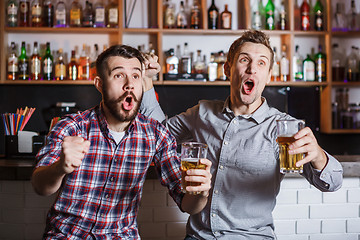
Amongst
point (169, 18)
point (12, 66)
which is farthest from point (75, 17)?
point (169, 18)

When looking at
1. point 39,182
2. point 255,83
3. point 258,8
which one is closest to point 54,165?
point 39,182

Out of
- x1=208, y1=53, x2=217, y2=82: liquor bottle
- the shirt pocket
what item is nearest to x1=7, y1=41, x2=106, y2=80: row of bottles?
x1=208, y1=53, x2=217, y2=82: liquor bottle

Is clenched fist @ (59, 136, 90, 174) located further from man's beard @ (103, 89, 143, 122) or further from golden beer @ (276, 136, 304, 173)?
golden beer @ (276, 136, 304, 173)

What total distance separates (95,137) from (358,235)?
4.45ft

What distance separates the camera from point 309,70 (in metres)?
3.71

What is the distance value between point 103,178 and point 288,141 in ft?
2.09

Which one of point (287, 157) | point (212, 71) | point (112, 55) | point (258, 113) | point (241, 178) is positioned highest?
point (212, 71)

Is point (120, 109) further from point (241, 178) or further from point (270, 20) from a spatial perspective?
point (270, 20)

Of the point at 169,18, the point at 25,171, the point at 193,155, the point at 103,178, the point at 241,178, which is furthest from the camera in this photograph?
the point at 169,18

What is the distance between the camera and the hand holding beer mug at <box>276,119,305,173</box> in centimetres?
132

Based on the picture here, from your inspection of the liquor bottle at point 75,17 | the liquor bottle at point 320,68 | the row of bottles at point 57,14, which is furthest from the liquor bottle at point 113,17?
the liquor bottle at point 320,68

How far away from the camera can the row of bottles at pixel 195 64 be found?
3619 millimetres

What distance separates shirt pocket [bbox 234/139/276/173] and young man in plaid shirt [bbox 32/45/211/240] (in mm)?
251

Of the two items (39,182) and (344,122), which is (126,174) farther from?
(344,122)
